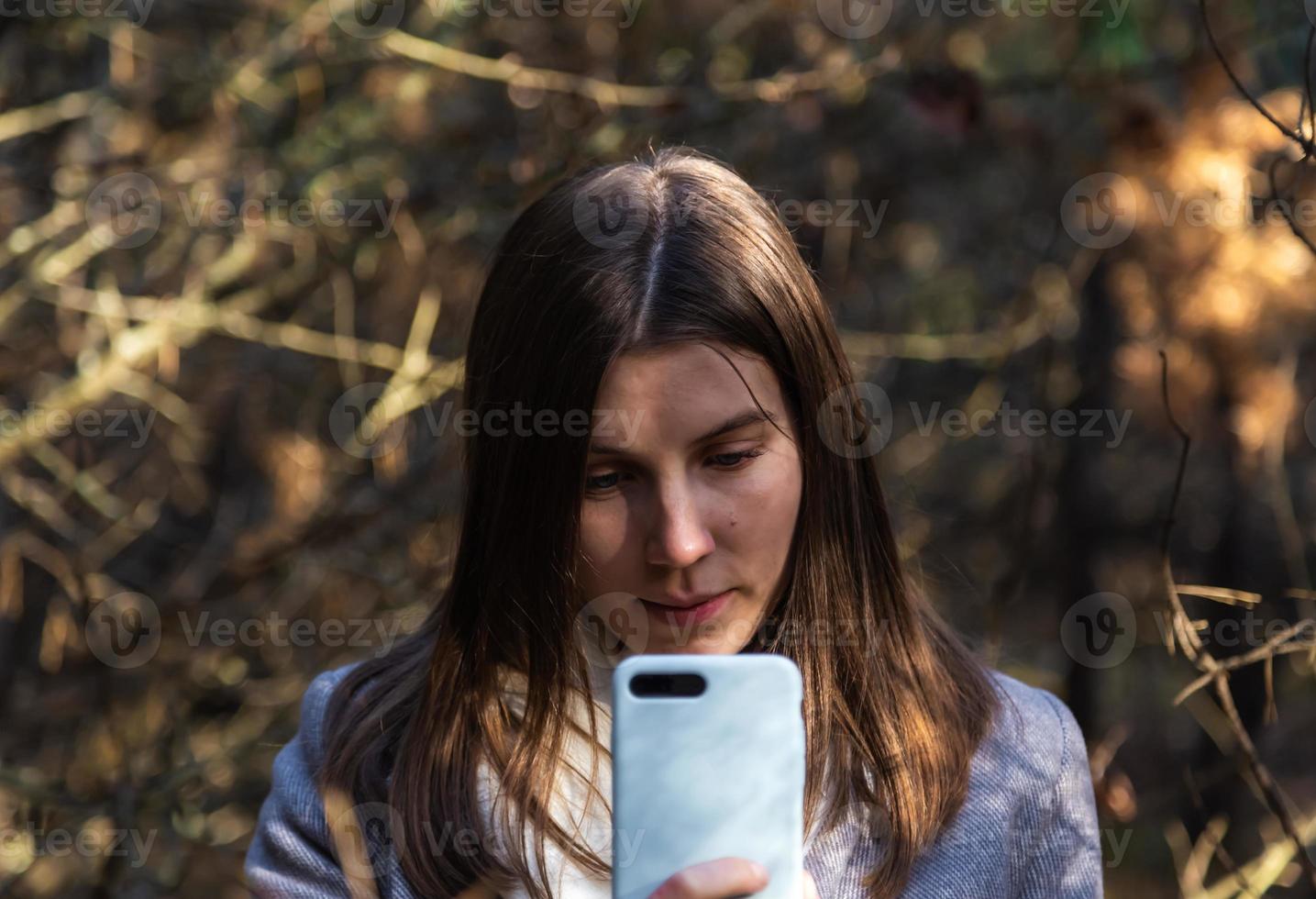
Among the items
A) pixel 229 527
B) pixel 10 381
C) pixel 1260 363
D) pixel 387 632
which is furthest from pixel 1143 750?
pixel 10 381

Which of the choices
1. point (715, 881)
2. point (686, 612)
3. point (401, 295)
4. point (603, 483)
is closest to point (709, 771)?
point (715, 881)

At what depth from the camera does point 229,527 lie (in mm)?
2936

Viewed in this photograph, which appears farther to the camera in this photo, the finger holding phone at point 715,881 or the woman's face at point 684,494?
the woman's face at point 684,494

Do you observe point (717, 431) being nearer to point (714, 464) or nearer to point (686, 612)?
point (714, 464)

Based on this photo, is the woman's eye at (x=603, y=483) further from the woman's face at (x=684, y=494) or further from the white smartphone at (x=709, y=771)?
the white smartphone at (x=709, y=771)


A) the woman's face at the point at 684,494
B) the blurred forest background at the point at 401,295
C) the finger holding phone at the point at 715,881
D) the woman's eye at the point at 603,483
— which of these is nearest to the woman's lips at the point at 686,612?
the woman's face at the point at 684,494

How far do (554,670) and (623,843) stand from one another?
1.07 ft

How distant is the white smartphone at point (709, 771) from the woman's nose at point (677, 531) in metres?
0.14

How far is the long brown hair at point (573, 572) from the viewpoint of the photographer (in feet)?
4.79

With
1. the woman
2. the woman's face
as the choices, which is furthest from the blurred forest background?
the woman's face

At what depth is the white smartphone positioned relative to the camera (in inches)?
48.8

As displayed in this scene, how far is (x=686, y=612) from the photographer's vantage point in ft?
4.70

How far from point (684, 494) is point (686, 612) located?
0.13m

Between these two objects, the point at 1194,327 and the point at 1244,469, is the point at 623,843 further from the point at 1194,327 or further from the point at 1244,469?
the point at 1244,469
